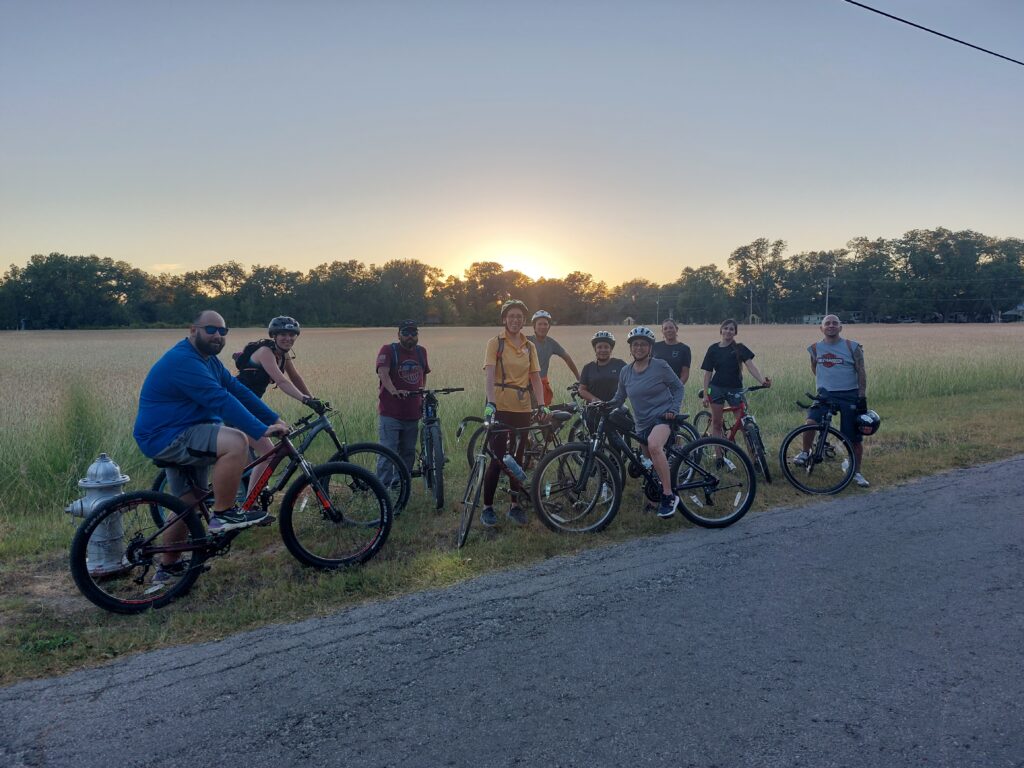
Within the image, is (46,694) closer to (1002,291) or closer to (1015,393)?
(1015,393)

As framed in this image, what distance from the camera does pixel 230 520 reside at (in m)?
4.46

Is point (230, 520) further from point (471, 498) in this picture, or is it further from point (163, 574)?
point (471, 498)

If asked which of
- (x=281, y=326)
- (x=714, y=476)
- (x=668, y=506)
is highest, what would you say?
(x=281, y=326)

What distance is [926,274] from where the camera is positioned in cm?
8694

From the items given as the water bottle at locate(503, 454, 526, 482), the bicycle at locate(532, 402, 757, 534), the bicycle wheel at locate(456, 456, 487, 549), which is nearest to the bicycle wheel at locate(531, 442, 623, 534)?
the bicycle at locate(532, 402, 757, 534)

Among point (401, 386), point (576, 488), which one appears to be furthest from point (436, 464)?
point (576, 488)

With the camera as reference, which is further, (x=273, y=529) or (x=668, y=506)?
(x=273, y=529)

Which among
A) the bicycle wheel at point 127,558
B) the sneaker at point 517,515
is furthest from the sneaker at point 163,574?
the sneaker at point 517,515

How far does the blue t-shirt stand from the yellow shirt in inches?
93.1

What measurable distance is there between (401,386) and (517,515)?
6.12 feet

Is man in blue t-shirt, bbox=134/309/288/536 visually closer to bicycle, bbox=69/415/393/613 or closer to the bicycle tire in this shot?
bicycle, bbox=69/415/393/613

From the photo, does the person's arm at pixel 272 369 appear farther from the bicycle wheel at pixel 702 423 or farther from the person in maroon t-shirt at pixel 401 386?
the bicycle wheel at pixel 702 423

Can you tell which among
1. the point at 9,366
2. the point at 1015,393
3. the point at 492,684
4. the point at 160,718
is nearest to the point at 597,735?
the point at 492,684

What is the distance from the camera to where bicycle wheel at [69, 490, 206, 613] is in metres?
4.08
